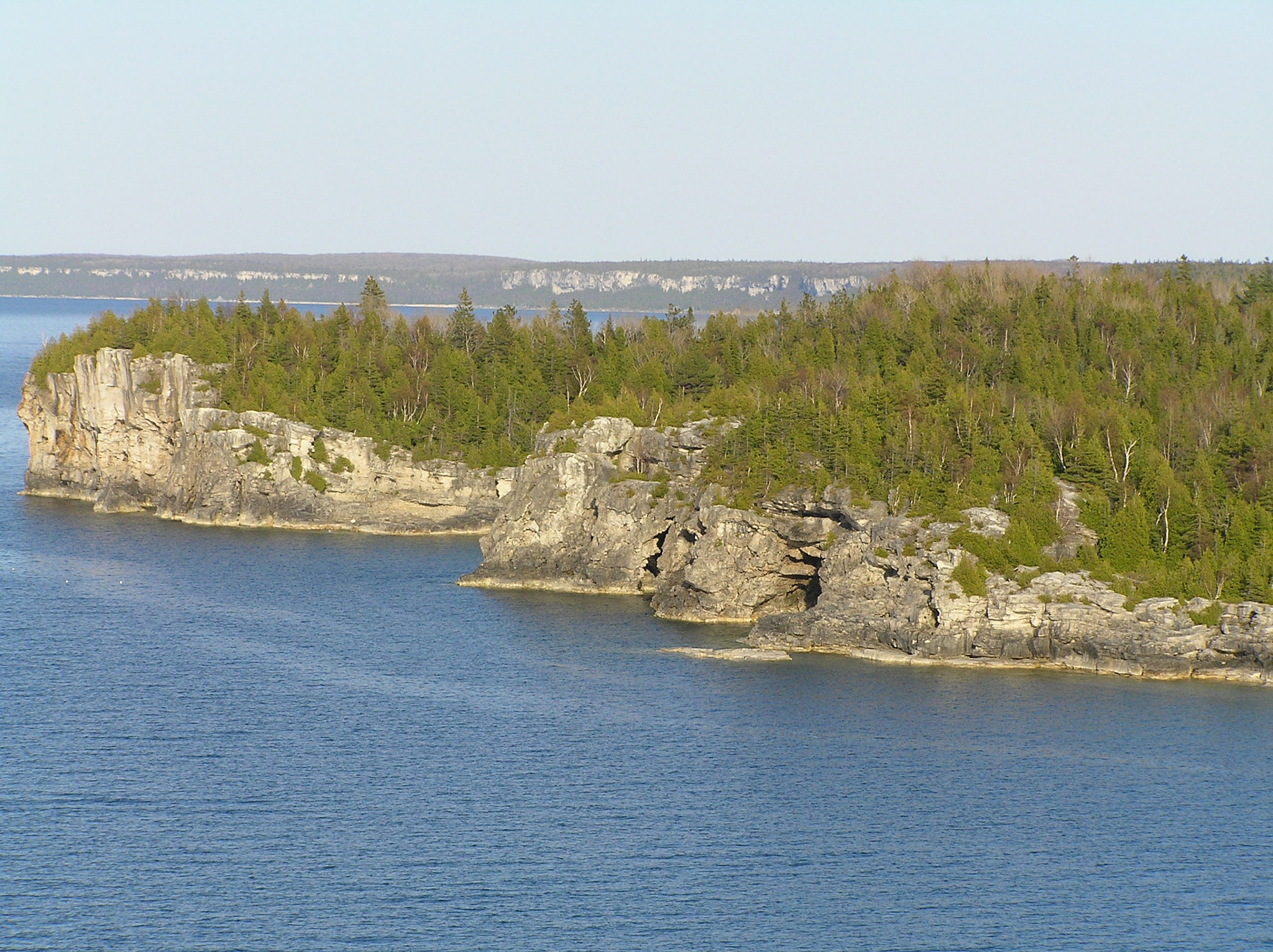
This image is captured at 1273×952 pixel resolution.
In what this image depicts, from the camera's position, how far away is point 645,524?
106 metres

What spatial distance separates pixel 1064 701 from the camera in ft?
252

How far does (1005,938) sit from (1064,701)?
2781 cm

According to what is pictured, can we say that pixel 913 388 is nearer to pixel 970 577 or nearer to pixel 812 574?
pixel 812 574

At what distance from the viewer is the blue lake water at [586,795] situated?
52.0 meters

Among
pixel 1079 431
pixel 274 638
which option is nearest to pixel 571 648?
pixel 274 638

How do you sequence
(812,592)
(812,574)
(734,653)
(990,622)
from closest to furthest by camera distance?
(990,622) → (734,653) → (812,574) → (812,592)

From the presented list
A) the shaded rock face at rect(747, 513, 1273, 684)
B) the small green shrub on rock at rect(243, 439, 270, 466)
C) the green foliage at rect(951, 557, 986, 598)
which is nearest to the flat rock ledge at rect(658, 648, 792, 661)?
the shaded rock face at rect(747, 513, 1273, 684)

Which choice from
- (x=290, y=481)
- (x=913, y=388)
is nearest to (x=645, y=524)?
(x=913, y=388)

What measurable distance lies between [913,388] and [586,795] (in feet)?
167

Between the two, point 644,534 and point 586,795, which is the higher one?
point 644,534

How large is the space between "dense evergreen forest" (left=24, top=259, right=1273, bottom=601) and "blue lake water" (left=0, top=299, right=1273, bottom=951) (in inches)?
488

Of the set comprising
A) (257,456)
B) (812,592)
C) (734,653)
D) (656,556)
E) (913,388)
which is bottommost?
(734,653)

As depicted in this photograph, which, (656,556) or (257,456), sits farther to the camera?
(257,456)

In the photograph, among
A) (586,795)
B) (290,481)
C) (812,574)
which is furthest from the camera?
(290,481)
